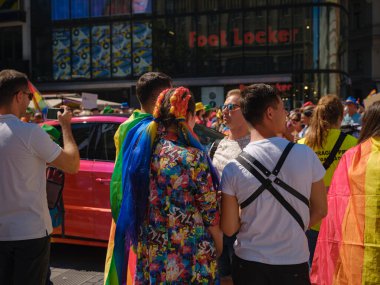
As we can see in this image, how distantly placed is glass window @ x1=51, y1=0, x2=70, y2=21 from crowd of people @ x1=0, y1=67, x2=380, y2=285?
29.8 meters

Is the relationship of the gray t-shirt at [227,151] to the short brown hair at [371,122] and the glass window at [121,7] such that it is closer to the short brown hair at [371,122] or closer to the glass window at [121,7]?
the short brown hair at [371,122]

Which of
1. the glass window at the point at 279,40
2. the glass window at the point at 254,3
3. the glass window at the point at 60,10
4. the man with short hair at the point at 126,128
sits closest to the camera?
the man with short hair at the point at 126,128

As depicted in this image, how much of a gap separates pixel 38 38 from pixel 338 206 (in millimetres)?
31615

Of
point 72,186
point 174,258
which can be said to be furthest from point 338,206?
point 72,186

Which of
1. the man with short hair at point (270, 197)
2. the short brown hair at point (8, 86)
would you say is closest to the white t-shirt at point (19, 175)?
the short brown hair at point (8, 86)

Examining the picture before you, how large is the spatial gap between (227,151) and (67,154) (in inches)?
51.0

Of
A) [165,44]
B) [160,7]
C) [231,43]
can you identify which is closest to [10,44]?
[160,7]

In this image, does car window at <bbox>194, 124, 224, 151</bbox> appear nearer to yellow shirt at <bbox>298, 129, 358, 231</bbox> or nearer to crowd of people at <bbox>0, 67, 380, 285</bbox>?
yellow shirt at <bbox>298, 129, 358, 231</bbox>

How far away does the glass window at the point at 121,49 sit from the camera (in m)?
29.6

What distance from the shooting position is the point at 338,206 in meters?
2.90

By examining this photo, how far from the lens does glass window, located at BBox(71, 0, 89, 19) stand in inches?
1196

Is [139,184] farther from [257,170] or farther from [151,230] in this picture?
[257,170]

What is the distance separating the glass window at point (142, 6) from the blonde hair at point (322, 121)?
26467 mm

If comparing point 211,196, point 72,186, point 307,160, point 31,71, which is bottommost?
point 72,186
